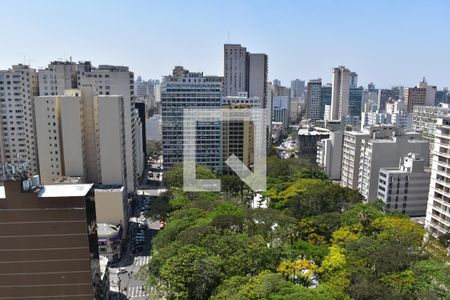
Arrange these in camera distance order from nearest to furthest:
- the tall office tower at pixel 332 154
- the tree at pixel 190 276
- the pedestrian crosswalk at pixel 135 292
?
1. the tree at pixel 190 276
2. the pedestrian crosswalk at pixel 135 292
3. the tall office tower at pixel 332 154

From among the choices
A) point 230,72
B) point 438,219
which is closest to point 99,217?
point 438,219

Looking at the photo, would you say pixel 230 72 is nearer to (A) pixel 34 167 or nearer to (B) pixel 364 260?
(A) pixel 34 167

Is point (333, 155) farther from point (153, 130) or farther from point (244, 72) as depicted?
point (153, 130)

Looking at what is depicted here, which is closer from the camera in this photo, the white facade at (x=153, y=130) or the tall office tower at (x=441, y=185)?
the tall office tower at (x=441, y=185)

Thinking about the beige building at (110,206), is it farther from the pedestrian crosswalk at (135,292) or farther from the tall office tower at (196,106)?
the tall office tower at (196,106)

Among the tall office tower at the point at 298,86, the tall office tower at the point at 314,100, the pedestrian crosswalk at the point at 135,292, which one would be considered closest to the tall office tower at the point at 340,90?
the tall office tower at the point at 314,100

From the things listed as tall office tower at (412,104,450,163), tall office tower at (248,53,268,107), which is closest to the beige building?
tall office tower at (248,53,268,107)

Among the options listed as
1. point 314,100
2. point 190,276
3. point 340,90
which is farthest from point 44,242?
point 314,100

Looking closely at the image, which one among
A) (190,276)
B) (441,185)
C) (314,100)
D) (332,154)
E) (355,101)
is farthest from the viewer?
(314,100)
